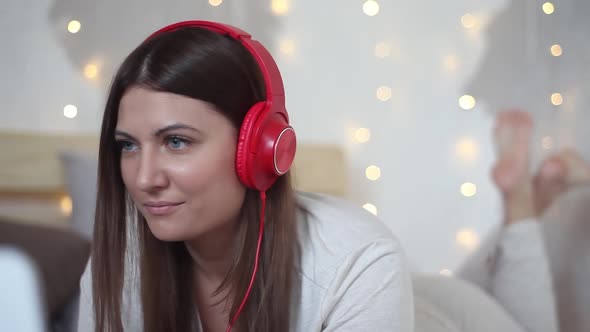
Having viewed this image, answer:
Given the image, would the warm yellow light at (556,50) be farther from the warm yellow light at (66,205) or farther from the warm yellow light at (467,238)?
the warm yellow light at (66,205)

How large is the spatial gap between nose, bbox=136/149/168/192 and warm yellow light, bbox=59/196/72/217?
1.93 ft

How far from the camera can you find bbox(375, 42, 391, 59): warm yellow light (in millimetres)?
1713

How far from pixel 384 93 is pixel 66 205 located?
884 millimetres

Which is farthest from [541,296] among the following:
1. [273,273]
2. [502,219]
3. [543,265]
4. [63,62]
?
[63,62]

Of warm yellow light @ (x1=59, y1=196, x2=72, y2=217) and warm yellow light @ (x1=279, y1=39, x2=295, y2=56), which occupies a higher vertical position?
warm yellow light @ (x1=279, y1=39, x2=295, y2=56)

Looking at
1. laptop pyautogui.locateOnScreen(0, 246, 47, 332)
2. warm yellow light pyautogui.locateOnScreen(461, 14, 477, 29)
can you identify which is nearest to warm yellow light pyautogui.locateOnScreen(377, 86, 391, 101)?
warm yellow light pyautogui.locateOnScreen(461, 14, 477, 29)

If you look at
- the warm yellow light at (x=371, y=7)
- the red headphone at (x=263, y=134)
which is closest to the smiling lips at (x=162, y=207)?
the red headphone at (x=263, y=134)

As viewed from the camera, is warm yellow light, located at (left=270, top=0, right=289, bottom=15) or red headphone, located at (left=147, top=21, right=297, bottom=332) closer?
red headphone, located at (left=147, top=21, right=297, bottom=332)

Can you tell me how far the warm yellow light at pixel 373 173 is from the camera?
5.69ft

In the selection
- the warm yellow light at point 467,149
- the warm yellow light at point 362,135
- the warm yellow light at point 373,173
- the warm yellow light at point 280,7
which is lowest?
the warm yellow light at point 373,173

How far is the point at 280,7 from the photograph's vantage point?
1.63 meters

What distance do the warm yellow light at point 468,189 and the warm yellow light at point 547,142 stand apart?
228 mm

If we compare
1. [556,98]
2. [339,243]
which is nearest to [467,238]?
[556,98]

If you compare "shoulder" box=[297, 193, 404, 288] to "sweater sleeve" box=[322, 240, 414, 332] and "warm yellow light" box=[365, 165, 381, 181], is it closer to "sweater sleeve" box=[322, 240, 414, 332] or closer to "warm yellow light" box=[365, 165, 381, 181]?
"sweater sleeve" box=[322, 240, 414, 332]
